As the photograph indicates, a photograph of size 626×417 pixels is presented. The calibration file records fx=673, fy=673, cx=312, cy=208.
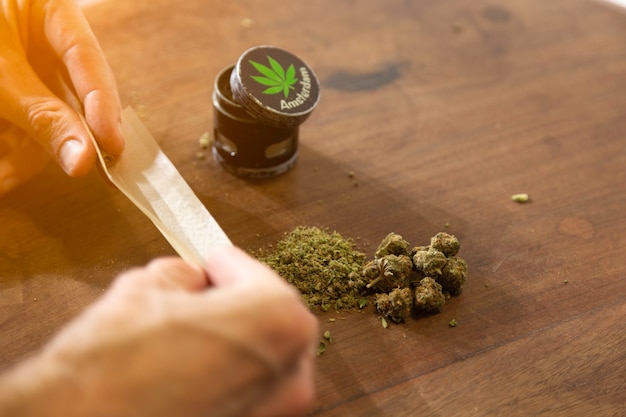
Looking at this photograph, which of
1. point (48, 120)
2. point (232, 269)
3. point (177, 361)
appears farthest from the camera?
point (48, 120)

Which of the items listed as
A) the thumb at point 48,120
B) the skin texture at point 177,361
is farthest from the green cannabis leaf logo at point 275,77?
the skin texture at point 177,361

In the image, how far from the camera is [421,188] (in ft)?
3.90

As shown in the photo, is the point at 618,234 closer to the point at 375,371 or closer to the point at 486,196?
the point at 486,196

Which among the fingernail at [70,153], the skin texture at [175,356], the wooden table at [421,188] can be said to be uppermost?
the skin texture at [175,356]

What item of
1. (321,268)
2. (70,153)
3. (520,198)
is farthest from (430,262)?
(70,153)

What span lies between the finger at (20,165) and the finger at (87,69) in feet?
0.44

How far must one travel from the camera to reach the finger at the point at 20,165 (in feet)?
3.63

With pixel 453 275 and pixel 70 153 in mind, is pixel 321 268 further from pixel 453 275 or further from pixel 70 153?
pixel 70 153

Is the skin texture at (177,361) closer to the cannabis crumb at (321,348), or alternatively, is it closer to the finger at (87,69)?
the cannabis crumb at (321,348)

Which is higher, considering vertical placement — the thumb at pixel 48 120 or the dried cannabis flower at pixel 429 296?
the thumb at pixel 48 120

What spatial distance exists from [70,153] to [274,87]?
0.33 meters

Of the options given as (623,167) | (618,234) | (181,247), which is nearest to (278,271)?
(181,247)

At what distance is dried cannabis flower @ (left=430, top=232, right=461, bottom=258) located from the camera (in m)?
1.00

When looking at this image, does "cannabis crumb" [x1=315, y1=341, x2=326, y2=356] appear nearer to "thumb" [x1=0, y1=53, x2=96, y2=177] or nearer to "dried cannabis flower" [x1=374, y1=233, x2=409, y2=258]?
"dried cannabis flower" [x1=374, y1=233, x2=409, y2=258]
